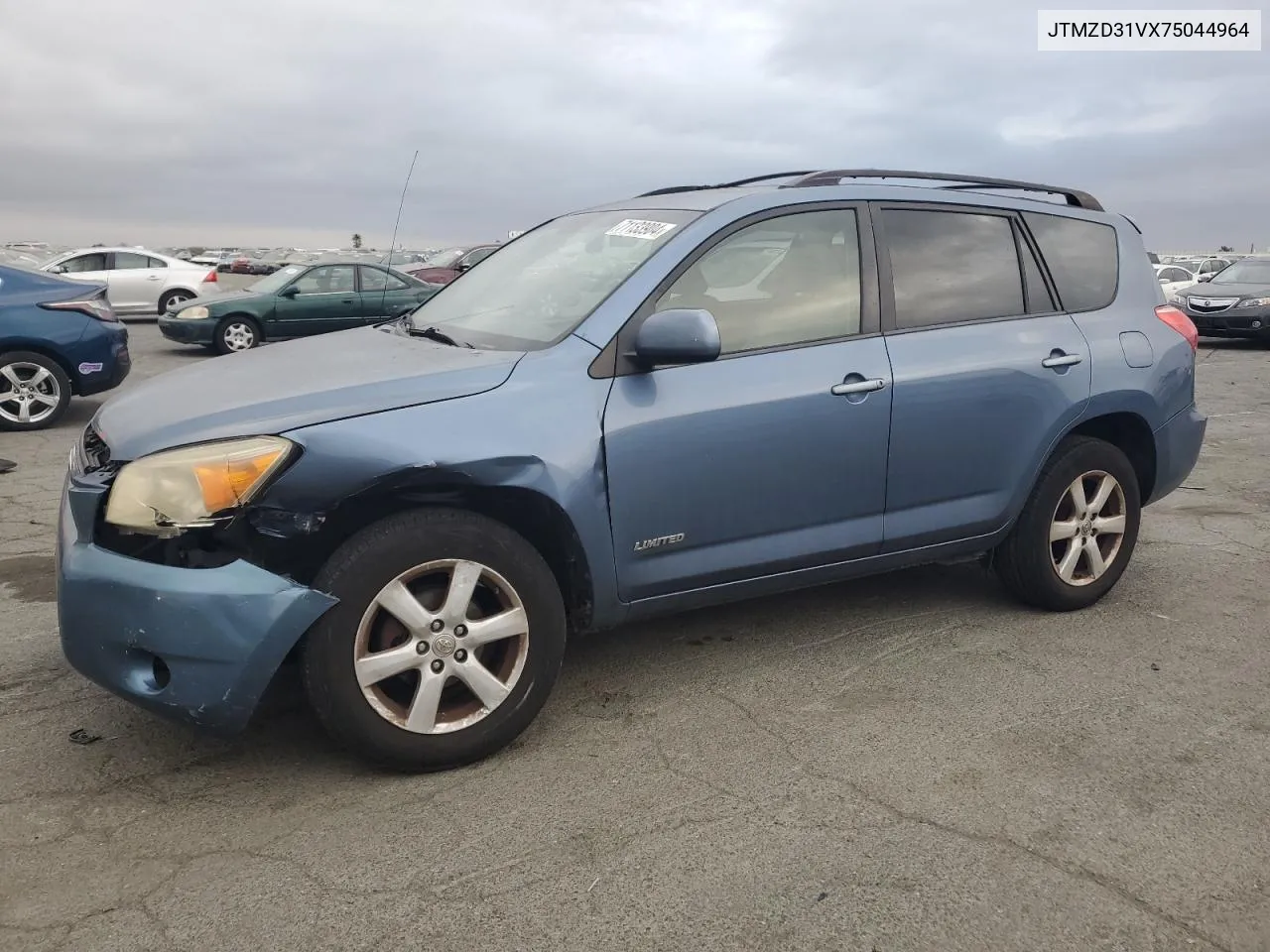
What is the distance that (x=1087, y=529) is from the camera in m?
4.36

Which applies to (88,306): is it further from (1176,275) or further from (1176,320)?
(1176,275)

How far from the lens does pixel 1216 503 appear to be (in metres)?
6.40

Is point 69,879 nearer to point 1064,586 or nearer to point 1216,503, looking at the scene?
point 1064,586

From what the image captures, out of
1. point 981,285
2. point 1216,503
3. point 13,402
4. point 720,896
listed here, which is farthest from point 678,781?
point 13,402

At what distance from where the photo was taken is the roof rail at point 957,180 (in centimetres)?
404

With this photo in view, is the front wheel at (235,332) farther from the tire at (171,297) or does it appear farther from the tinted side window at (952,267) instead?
the tinted side window at (952,267)

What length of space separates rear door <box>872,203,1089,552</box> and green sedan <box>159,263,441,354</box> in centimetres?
1179

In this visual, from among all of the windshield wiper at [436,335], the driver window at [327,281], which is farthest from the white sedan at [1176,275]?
the windshield wiper at [436,335]

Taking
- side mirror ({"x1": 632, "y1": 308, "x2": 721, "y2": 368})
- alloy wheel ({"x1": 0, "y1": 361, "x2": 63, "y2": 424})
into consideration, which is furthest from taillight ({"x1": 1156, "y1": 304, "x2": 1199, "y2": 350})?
alloy wheel ({"x1": 0, "y1": 361, "x2": 63, "y2": 424})

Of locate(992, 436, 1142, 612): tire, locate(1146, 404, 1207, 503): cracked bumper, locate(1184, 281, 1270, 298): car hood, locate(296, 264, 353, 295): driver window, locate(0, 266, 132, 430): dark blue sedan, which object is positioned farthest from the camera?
locate(1184, 281, 1270, 298): car hood

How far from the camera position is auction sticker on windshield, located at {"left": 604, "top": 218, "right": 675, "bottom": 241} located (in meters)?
3.69

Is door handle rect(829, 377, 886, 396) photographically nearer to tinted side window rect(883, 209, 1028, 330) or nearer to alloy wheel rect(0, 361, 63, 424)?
tinted side window rect(883, 209, 1028, 330)

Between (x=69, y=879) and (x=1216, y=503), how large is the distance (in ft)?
20.4

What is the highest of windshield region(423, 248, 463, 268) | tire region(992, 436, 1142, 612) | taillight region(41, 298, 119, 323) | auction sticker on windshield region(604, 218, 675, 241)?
windshield region(423, 248, 463, 268)
